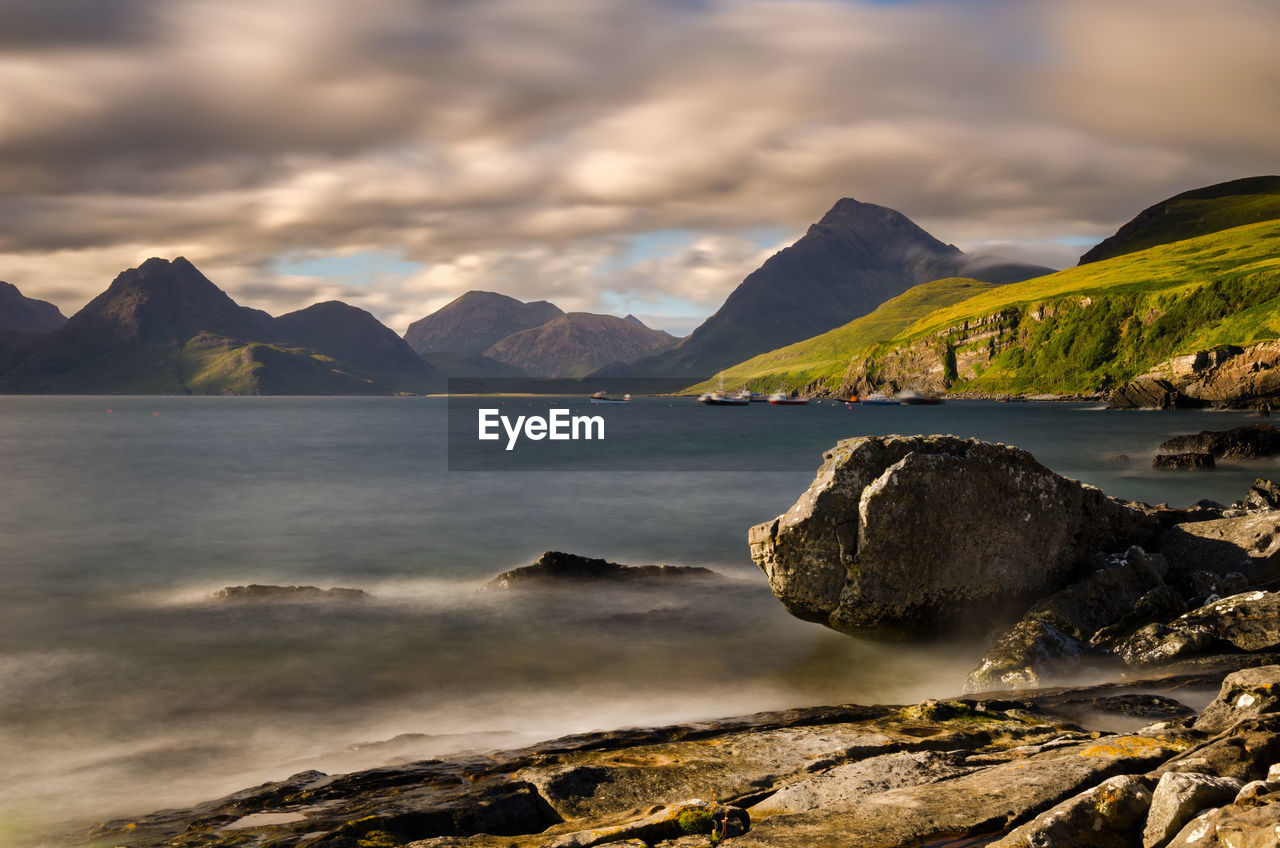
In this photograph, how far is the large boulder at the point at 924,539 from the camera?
15.7 meters

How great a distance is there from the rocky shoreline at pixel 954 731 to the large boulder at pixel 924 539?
0.05 m

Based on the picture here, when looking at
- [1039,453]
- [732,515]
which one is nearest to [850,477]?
[732,515]

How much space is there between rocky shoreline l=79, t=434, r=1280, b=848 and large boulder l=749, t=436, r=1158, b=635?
0.15 feet

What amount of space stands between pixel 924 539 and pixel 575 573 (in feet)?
37.1

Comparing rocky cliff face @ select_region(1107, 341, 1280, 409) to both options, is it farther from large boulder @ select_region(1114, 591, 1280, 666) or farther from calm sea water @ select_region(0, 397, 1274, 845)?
large boulder @ select_region(1114, 591, 1280, 666)

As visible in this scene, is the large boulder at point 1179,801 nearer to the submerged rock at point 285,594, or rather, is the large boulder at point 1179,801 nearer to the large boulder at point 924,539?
the large boulder at point 924,539

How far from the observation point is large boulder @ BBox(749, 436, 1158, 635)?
1572 centimetres

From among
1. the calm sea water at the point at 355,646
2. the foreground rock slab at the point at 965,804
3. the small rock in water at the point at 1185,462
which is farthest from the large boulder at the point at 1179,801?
the small rock in water at the point at 1185,462

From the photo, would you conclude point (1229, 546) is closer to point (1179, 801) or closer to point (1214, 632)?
point (1214, 632)

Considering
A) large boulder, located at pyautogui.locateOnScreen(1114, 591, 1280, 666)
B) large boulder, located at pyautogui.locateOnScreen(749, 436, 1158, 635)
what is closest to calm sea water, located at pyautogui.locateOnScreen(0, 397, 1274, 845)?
large boulder, located at pyautogui.locateOnScreen(749, 436, 1158, 635)

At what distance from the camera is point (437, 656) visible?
57.7 feet

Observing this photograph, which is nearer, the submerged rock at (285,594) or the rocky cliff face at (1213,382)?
the submerged rock at (285,594)

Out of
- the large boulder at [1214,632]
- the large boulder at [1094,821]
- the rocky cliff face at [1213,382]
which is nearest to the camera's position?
the large boulder at [1094,821]

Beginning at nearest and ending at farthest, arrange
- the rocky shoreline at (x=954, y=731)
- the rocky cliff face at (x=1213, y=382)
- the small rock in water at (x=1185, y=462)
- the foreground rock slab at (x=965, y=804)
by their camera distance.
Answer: the foreground rock slab at (x=965, y=804) < the rocky shoreline at (x=954, y=731) < the small rock in water at (x=1185, y=462) < the rocky cliff face at (x=1213, y=382)
